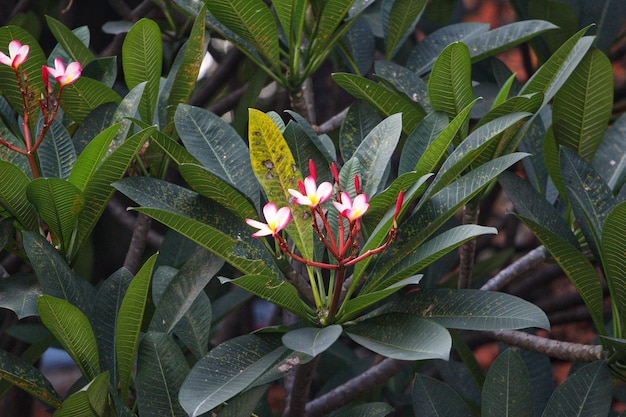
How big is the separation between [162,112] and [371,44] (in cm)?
49

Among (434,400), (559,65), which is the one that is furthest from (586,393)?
(559,65)

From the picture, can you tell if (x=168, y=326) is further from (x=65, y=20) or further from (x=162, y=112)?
(x=65, y=20)

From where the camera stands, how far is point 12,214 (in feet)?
2.95

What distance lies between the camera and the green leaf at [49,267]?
858mm

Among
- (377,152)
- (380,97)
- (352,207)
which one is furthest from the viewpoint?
(380,97)

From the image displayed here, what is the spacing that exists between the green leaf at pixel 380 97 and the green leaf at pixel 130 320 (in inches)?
14.4

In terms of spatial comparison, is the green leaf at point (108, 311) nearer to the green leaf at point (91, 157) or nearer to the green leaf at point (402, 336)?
the green leaf at point (91, 157)

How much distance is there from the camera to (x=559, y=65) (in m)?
0.94

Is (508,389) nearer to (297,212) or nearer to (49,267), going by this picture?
(297,212)

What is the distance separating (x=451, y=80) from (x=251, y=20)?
292 mm

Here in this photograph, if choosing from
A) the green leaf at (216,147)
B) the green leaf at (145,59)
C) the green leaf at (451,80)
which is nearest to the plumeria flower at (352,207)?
the green leaf at (216,147)

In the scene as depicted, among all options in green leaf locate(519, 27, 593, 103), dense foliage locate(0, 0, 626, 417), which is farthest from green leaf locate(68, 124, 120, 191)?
green leaf locate(519, 27, 593, 103)

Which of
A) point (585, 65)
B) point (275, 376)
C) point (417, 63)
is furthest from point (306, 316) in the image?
point (417, 63)

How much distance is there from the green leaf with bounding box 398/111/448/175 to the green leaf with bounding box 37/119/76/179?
44cm
